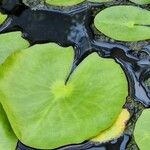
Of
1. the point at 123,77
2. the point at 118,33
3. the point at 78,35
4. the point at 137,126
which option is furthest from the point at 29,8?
the point at 137,126

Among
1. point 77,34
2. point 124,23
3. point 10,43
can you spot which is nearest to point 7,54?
point 10,43

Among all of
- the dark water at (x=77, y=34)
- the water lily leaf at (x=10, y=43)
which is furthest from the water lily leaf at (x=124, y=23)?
the water lily leaf at (x=10, y=43)

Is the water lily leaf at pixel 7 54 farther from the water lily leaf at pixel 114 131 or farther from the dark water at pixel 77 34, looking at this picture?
the water lily leaf at pixel 114 131

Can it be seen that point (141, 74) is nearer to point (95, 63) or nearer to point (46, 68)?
point (95, 63)

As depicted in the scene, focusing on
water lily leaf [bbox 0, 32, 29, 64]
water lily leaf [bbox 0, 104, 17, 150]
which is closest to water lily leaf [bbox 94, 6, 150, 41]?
water lily leaf [bbox 0, 32, 29, 64]

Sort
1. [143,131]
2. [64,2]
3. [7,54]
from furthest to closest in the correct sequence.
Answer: [64,2] < [7,54] < [143,131]

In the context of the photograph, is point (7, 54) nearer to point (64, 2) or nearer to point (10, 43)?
point (10, 43)
